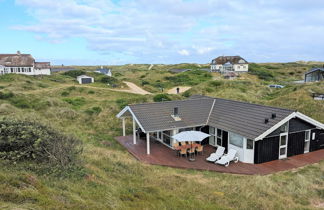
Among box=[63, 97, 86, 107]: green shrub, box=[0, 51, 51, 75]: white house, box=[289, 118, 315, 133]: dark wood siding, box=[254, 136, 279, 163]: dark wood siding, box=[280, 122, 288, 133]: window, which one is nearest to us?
box=[254, 136, 279, 163]: dark wood siding

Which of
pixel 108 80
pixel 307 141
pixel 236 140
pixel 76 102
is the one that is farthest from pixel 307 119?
pixel 108 80

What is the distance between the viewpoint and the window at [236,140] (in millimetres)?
13969

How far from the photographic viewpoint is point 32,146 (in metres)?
9.18

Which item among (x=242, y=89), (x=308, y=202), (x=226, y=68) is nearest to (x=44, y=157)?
(x=308, y=202)

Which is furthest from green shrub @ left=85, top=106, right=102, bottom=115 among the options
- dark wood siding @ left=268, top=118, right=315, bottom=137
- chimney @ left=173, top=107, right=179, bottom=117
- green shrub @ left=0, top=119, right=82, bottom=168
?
dark wood siding @ left=268, top=118, right=315, bottom=137

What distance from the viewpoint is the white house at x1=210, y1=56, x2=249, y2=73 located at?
76.8 meters

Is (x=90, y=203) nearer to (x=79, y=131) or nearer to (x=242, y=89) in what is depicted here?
(x=79, y=131)

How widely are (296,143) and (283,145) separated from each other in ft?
3.73

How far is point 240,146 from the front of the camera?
45.9 feet

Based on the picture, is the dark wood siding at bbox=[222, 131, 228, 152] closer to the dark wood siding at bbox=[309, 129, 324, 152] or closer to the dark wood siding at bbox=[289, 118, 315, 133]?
the dark wood siding at bbox=[289, 118, 315, 133]

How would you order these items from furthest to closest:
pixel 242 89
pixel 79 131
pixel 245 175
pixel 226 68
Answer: pixel 226 68 < pixel 242 89 < pixel 79 131 < pixel 245 175

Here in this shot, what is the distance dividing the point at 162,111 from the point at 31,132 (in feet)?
29.4

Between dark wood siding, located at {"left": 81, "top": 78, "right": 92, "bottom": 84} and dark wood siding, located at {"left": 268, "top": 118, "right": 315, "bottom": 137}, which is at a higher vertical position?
dark wood siding, located at {"left": 81, "top": 78, "right": 92, "bottom": 84}

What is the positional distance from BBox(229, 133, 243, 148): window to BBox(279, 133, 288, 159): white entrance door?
2299 millimetres
